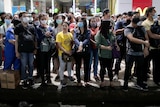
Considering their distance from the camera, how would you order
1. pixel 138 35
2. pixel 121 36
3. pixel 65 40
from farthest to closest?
pixel 121 36
pixel 65 40
pixel 138 35

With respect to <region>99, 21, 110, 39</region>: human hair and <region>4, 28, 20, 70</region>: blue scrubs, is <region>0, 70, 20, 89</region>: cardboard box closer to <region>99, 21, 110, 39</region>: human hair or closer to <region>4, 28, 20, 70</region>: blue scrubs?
<region>4, 28, 20, 70</region>: blue scrubs

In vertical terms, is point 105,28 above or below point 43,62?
above

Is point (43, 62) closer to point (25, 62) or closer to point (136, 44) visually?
point (25, 62)

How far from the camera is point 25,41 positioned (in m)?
5.74

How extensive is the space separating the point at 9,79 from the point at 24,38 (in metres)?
1.02

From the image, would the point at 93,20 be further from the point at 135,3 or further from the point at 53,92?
the point at 135,3

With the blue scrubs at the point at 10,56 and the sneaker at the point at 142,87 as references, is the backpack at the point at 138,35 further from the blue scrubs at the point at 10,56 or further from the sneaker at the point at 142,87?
the blue scrubs at the point at 10,56

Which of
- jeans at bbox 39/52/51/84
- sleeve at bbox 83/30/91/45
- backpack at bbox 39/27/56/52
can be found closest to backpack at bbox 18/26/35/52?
backpack at bbox 39/27/56/52

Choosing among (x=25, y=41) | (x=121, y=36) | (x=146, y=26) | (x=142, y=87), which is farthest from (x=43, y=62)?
(x=146, y=26)

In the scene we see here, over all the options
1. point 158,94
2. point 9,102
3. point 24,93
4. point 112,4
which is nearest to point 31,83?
point 24,93

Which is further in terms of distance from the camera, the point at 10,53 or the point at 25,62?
the point at 10,53

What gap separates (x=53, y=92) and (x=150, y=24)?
280cm

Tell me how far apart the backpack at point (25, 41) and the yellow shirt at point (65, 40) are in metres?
0.63

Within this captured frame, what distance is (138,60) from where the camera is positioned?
18.8ft
